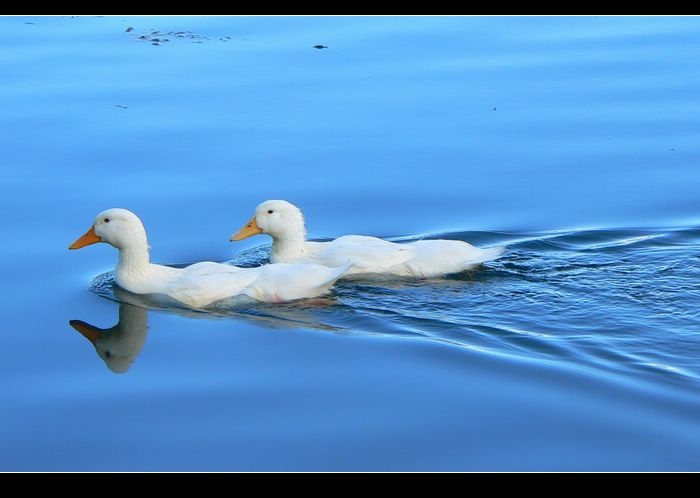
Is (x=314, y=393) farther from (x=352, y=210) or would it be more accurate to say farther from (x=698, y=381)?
(x=352, y=210)

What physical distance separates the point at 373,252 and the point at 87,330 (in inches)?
92.3

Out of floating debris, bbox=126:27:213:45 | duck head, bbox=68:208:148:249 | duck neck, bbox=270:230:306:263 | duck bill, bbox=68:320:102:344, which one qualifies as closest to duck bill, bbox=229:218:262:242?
duck neck, bbox=270:230:306:263

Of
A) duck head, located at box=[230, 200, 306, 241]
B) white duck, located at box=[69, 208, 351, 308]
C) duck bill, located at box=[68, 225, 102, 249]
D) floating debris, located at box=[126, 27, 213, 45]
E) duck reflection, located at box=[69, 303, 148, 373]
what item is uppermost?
floating debris, located at box=[126, 27, 213, 45]

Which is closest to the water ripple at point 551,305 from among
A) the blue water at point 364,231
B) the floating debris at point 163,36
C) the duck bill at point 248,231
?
the blue water at point 364,231

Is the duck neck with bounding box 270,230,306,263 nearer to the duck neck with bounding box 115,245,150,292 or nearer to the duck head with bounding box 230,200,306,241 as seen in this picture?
the duck head with bounding box 230,200,306,241

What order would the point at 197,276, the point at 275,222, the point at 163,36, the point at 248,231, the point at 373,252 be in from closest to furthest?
the point at 197,276 → the point at 373,252 → the point at 275,222 → the point at 248,231 → the point at 163,36

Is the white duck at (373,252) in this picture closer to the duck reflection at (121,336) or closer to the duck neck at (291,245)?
the duck neck at (291,245)

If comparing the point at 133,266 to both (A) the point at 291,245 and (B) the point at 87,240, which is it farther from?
(A) the point at 291,245

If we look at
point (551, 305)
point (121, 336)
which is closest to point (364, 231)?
point (551, 305)

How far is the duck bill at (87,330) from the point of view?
973 cm

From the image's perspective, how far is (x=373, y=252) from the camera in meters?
10.6

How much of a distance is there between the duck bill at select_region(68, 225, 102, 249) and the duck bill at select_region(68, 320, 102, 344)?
957mm

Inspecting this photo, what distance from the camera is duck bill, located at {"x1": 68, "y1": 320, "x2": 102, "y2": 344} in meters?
9.73
